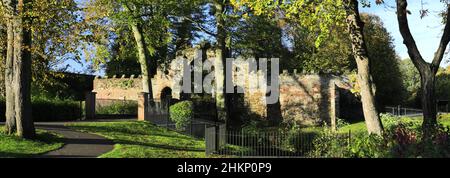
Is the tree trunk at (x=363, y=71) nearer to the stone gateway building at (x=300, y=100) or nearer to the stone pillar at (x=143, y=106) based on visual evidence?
the stone pillar at (x=143, y=106)

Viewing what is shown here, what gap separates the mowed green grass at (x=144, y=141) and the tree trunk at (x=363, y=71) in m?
5.70

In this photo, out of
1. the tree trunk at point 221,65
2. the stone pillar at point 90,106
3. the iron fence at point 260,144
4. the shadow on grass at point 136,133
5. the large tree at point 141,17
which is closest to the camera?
the shadow on grass at point 136,133

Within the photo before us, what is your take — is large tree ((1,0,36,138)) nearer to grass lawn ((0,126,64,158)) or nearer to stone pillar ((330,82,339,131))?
grass lawn ((0,126,64,158))

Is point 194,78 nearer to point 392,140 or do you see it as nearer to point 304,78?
point 304,78

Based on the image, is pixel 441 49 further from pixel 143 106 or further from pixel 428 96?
pixel 143 106

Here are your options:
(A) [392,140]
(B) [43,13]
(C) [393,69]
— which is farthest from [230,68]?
(A) [392,140]

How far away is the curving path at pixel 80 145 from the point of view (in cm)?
1460

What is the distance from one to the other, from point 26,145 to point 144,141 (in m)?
4.99

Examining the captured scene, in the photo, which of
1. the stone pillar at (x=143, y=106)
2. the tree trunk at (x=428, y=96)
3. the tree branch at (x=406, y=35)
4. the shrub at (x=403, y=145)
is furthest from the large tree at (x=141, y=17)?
the shrub at (x=403, y=145)

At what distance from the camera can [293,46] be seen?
1687 inches

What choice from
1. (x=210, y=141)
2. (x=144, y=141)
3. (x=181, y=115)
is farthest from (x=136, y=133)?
(x=210, y=141)

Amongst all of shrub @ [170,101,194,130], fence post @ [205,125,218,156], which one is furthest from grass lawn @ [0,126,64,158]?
shrub @ [170,101,194,130]

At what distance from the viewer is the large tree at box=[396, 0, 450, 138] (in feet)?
47.1

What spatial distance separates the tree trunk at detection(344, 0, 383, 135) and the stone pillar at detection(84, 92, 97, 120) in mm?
16455
